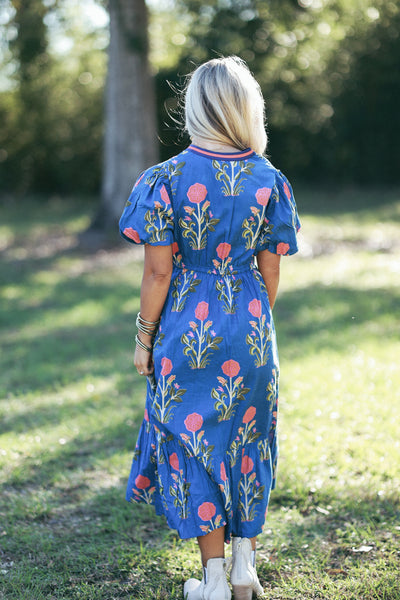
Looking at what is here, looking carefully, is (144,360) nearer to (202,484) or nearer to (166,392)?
(166,392)

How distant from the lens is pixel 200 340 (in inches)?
101

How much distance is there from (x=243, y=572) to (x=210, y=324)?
3.37ft

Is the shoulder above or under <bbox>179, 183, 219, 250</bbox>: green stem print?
above

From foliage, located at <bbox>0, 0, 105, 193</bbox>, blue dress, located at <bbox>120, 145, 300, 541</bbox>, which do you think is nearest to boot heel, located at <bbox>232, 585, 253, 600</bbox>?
blue dress, located at <bbox>120, 145, 300, 541</bbox>

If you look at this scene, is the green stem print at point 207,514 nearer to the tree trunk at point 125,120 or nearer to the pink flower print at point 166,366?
the pink flower print at point 166,366

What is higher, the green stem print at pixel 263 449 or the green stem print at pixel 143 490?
the green stem print at pixel 263 449

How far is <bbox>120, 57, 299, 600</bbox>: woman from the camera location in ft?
8.21

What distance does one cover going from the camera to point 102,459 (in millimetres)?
4109

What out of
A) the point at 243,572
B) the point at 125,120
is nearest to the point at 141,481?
the point at 243,572

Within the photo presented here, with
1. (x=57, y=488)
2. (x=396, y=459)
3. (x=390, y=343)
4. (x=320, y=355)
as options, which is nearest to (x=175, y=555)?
(x=57, y=488)

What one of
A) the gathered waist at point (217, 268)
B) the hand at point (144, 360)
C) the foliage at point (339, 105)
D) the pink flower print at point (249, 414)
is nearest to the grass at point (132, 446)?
the pink flower print at point (249, 414)

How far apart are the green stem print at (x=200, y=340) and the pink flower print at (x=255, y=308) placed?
0.17 metres

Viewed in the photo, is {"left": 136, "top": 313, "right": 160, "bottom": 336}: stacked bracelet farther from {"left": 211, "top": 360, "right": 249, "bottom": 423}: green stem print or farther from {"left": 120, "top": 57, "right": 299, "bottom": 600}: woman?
{"left": 211, "top": 360, "right": 249, "bottom": 423}: green stem print

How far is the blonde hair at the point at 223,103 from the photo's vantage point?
2.45 m
